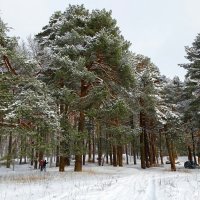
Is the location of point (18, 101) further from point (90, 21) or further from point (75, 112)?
point (90, 21)

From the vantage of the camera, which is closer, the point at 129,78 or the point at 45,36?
the point at 129,78

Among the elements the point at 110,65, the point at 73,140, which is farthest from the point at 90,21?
the point at 73,140

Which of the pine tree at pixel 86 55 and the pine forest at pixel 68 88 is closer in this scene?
the pine forest at pixel 68 88

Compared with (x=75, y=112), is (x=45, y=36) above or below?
above

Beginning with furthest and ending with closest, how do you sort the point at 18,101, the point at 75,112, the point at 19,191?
the point at 75,112 < the point at 18,101 < the point at 19,191

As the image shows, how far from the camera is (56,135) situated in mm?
18359

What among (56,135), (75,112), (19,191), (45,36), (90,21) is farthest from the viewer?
(45,36)

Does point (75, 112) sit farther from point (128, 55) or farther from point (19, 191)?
point (19, 191)

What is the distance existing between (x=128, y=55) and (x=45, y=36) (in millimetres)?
9609

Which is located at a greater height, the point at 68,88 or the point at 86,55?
the point at 86,55

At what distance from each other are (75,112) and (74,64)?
3562mm

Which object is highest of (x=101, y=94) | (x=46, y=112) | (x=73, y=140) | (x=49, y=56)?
(x=49, y=56)

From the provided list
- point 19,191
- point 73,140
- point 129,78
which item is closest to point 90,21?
point 129,78

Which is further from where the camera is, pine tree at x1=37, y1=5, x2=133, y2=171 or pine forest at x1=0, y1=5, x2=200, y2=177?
pine tree at x1=37, y1=5, x2=133, y2=171
